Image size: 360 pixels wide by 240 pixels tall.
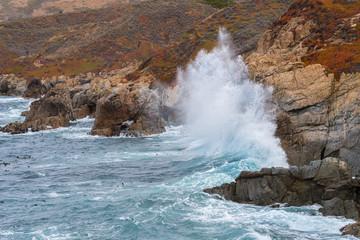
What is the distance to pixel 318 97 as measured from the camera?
2489 cm

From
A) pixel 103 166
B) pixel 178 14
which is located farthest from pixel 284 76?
pixel 178 14

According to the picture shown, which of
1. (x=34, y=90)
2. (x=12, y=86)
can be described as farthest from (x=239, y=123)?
(x=12, y=86)

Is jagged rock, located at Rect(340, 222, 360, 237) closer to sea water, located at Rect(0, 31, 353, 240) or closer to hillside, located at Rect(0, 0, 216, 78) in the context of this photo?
sea water, located at Rect(0, 31, 353, 240)

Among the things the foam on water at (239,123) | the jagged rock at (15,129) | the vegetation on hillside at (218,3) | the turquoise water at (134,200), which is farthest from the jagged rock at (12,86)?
the vegetation on hillside at (218,3)

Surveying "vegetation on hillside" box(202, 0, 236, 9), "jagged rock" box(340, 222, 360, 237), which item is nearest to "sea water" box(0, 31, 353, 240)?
"jagged rock" box(340, 222, 360, 237)

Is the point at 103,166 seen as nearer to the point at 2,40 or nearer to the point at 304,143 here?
the point at 304,143

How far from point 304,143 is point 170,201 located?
10.2m

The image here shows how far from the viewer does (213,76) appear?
49562 millimetres

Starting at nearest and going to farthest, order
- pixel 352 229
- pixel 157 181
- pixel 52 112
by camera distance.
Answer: pixel 352 229
pixel 157 181
pixel 52 112

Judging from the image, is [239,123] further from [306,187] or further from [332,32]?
[332,32]

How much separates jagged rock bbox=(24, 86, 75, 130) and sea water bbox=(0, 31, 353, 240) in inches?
229

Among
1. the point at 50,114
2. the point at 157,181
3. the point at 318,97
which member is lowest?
the point at 157,181

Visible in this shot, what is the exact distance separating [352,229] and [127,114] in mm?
34440

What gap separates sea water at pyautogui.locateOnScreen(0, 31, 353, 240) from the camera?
16062 millimetres
